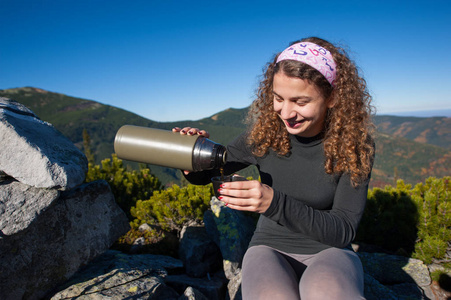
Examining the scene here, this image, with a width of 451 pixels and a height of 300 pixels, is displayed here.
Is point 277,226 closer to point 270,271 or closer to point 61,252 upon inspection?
point 270,271

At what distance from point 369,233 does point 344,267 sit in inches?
132

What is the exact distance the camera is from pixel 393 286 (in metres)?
3.79

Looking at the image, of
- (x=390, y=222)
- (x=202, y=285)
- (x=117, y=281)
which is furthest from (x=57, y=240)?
(x=390, y=222)

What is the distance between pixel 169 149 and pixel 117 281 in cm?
169

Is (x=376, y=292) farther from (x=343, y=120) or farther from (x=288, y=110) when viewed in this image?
(x=288, y=110)

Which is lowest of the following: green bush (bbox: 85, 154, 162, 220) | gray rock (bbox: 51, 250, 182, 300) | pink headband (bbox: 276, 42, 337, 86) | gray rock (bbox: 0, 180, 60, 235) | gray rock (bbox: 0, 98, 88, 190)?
gray rock (bbox: 51, 250, 182, 300)

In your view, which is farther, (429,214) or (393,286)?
(429,214)

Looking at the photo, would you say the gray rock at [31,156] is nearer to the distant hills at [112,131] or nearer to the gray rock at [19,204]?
the gray rock at [19,204]

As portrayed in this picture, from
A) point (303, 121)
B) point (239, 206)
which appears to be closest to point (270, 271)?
point (239, 206)

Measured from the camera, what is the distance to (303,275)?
2.16m

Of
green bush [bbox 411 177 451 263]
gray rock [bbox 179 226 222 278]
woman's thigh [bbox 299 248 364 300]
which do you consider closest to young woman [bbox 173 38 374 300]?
woman's thigh [bbox 299 248 364 300]

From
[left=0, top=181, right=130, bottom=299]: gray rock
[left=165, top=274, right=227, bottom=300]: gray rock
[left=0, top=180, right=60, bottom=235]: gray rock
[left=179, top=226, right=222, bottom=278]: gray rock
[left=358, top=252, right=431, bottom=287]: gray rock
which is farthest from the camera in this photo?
[left=179, top=226, right=222, bottom=278]: gray rock

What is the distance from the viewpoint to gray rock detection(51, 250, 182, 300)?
2.89m

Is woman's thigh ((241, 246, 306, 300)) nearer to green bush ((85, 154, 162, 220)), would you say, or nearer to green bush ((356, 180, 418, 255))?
green bush ((356, 180, 418, 255))
